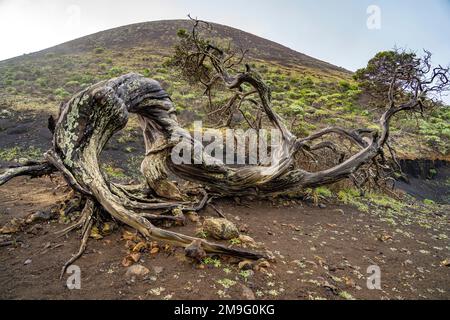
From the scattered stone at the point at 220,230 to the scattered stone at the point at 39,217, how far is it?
2704mm

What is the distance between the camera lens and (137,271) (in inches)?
149

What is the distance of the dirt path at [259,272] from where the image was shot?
3527 millimetres

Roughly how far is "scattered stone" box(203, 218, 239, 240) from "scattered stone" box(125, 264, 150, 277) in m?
1.33

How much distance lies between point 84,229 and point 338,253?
13.2 feet

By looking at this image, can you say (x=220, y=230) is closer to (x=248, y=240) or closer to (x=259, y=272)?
(x=248, y=240)

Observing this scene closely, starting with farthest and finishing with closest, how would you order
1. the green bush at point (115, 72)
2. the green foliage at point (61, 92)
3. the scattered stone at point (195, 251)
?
the green bush at point (115, 72)
the green foliage at point (61, 92)
the scattered stone at point (195, 251)

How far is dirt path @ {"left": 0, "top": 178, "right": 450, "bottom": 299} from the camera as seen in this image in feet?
11.6

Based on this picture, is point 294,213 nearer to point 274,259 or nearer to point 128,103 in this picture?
point 274,259

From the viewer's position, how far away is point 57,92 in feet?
64.0

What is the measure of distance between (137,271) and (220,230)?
1.48 meters

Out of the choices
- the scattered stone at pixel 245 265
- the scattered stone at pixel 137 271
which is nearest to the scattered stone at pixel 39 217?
the scattered stone at pixel 137 271

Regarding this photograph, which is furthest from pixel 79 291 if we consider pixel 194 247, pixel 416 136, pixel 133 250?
pixel 416 136

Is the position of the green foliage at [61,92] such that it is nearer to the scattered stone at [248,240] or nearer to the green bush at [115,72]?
the green bush at [115,72]

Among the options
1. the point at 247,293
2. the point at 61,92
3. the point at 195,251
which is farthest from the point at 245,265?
the point at 61,92
